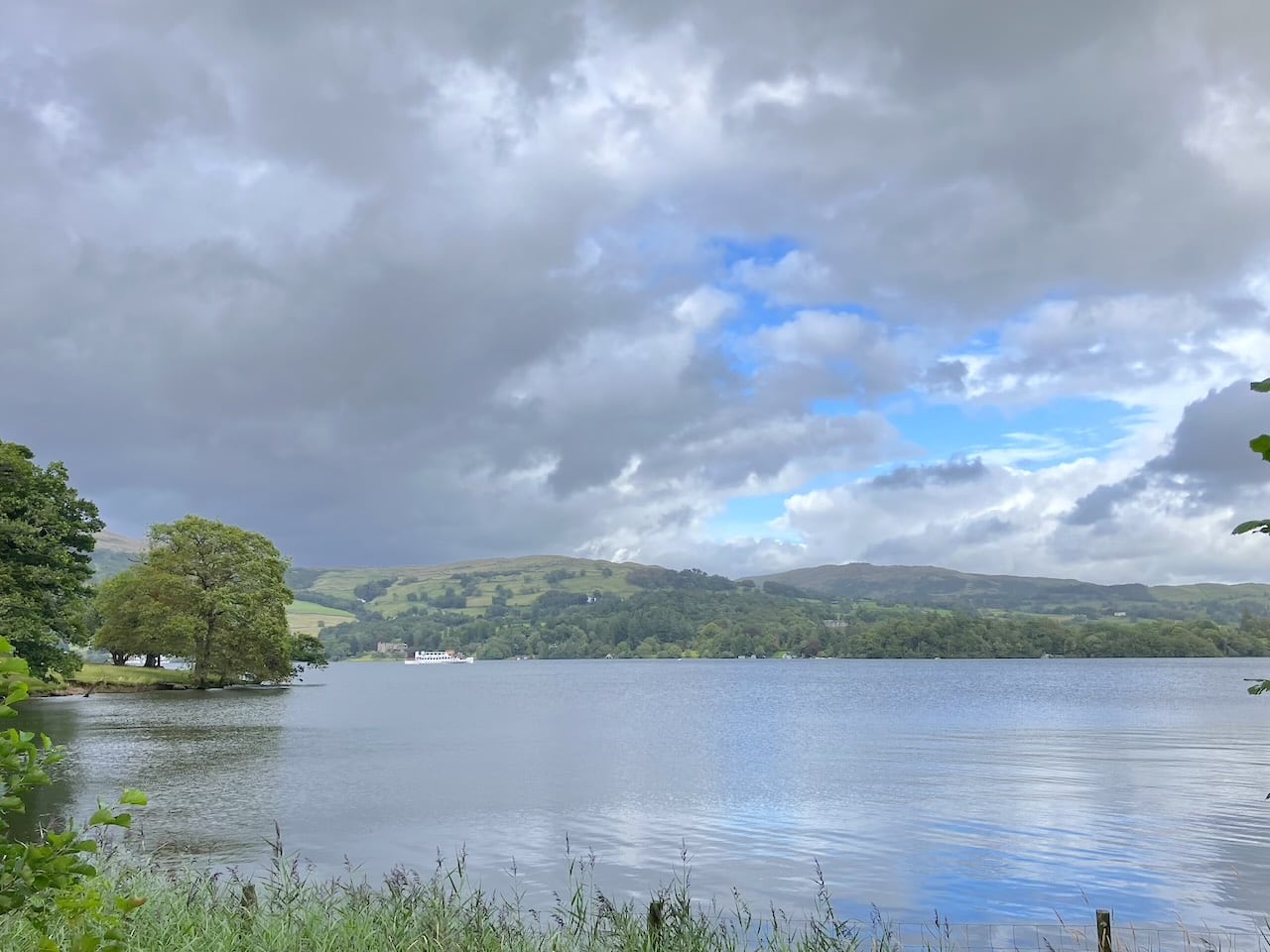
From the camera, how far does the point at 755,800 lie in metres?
33.0

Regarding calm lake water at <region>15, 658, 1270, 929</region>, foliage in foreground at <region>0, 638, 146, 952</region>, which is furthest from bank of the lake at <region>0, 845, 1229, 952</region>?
calm lake water at <region>15, 658, 1270, 929</region>

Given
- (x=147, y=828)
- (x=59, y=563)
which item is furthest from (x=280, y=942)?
(x=59, y=563)

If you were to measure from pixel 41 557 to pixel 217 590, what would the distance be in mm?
42998

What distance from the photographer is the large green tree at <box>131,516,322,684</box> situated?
9381cm

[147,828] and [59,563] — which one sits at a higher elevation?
[59,563]

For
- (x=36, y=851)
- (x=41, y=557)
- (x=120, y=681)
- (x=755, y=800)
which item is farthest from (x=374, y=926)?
(x=120, y=681)

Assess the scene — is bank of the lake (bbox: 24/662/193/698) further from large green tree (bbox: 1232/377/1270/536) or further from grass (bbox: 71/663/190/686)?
large green tree (bbox: 1232/377/1270/536)

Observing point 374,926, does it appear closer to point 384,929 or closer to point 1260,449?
point 384,929

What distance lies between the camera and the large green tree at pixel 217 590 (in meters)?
93.8

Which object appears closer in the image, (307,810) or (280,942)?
(280,942)

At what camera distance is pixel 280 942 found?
33.3ft

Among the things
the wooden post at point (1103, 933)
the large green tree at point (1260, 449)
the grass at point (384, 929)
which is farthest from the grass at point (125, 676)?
the large green tree at point (1260, 449)

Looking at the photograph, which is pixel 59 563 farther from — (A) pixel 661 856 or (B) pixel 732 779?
(A) pixel 661 856

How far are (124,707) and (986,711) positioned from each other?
66071 millimetres
